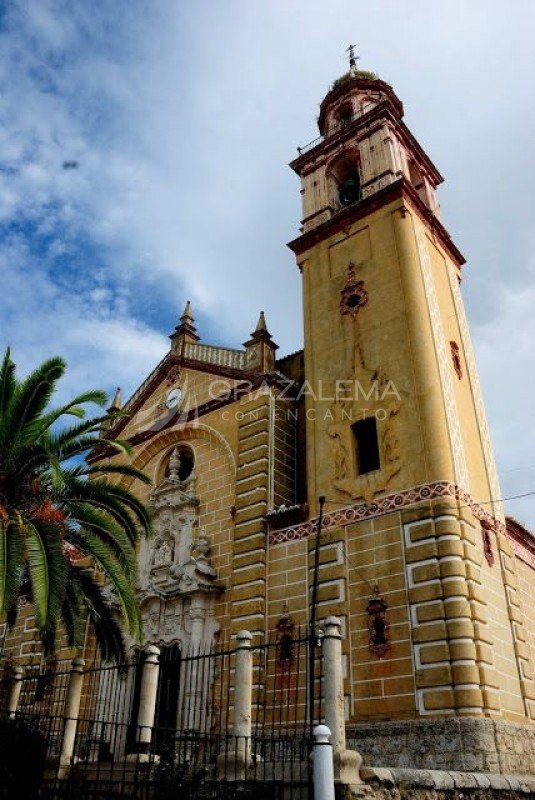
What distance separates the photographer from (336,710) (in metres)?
8.23

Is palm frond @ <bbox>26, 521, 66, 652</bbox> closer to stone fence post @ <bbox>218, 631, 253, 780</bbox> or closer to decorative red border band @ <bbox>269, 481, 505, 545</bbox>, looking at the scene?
stone fence post @ <bbox>218, 631, 253, 780</bbox>

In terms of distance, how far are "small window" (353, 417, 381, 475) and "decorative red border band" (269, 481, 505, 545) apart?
1062mm

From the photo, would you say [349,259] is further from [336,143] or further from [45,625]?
[45,625]

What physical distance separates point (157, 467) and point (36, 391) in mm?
8879

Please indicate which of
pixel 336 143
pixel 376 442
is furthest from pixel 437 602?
pixel 336 143

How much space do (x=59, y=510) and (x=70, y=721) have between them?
4.05 meters

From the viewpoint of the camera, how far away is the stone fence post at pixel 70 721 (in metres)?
10.5

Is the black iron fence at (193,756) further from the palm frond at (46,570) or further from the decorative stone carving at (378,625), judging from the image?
the decorative stone carving at (378,625)

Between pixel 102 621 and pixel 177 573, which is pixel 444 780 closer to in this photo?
pixel 102 621

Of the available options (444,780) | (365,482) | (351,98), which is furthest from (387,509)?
(351,98)

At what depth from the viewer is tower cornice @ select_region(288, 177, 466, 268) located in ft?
62.3

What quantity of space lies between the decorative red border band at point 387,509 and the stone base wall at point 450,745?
410cm

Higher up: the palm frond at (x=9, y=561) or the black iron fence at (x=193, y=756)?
the palm frond at (x=9, y=561)

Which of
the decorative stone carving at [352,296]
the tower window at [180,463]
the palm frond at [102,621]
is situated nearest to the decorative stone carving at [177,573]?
the tower window at [180,463]
